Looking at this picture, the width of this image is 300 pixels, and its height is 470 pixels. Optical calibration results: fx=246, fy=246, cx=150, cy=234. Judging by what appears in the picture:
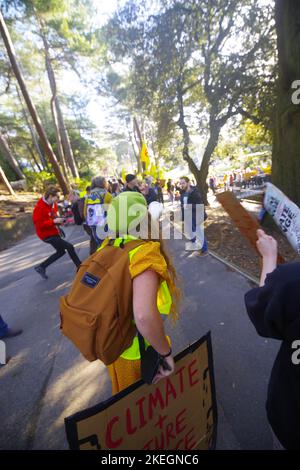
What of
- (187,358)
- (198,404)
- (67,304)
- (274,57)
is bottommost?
(198,404)

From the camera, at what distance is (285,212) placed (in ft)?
5.33

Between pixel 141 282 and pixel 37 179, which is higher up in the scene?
pixel 37 179

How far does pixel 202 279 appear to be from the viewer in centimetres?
452

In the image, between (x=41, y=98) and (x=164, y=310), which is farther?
(x=41, y=98)

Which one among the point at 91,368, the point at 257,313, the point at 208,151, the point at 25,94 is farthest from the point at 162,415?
the point at 25,94

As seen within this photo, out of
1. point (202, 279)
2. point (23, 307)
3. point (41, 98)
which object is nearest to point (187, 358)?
point (202, 279)

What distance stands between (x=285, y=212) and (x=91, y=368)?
2532mm

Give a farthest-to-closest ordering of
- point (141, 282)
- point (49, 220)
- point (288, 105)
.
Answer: point (288, 105) → point (49, 220) → point (141, 282)

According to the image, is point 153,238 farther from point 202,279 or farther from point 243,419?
point 202,279

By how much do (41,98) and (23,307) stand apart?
28481 millimetres

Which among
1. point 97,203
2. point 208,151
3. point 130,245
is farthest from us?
point 208,151

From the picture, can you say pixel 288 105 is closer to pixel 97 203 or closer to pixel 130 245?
pixel 97 203

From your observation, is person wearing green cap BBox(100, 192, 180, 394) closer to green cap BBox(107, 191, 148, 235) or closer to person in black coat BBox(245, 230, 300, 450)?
green cap BBox(107, 191, 148, 235)
